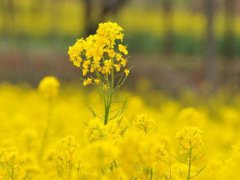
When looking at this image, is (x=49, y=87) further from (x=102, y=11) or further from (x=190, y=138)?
(x=102, y=11)

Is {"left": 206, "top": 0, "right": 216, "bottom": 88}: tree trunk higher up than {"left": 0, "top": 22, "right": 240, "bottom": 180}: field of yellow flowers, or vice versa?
{"left": 206, "top": 0, "right": 216, "bottom": 88}: tree trunk

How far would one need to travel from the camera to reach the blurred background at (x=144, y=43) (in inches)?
944

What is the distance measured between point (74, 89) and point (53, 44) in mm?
25403

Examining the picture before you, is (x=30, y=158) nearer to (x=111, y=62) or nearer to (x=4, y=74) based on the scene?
(x=111, y=62)

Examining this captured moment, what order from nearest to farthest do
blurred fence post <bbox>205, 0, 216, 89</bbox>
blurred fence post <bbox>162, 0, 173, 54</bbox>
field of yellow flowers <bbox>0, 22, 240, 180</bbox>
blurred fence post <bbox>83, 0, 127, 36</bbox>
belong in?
field of yellow flowers <bbox>0, 22, 240, 180</bbox>
blurred fence post <bbox>205, 0, 216, 89</bbox>
blurred fence post <bbox>83, 0, 127, 36</bbox>
blurred fence post <bbox>162, 0, 173, 54</bbox>

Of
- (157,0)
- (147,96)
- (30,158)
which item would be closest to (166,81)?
(147,96)

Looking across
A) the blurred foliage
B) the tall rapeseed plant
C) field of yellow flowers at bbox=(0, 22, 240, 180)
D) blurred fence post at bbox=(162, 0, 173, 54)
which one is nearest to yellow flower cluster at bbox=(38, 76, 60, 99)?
field of yellow flowers at bbox=(0, 22, 240, 180)

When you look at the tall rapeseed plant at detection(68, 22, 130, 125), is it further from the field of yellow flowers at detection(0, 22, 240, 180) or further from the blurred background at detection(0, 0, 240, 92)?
the blurred background at detection(0, 0, 240, 92)

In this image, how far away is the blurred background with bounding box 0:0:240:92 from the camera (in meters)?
24.0

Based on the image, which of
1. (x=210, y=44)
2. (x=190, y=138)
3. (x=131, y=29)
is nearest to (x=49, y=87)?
(x=190, y=138)

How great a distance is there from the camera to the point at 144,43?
45.1 metres

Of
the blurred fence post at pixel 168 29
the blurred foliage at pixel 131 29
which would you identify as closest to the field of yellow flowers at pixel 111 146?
the blurred foliage at pixel 131 29

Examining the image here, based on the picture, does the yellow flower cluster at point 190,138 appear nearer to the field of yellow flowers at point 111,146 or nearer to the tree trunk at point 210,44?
the field of yellow flowers at point 111,146

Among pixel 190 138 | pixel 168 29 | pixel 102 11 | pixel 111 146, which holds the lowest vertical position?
pixel 111 146
